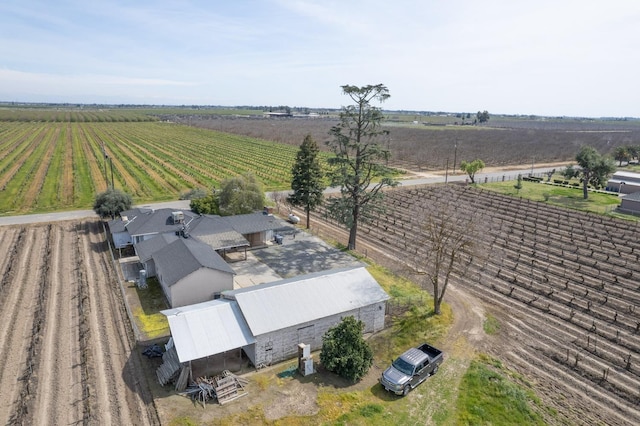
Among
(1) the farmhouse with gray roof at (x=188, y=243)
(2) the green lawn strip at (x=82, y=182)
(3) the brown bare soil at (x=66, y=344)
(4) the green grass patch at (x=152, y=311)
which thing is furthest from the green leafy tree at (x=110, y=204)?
(4) the green grass patch at (x=152, y=311)

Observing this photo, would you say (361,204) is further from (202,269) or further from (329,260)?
(202,269)

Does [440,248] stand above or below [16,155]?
above

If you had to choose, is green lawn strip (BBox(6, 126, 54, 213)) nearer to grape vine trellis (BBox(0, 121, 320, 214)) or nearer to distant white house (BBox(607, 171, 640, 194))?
grape vine trellis (BBox(0, 121, 320, 214))

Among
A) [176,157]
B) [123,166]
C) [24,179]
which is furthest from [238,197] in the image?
[176,157]

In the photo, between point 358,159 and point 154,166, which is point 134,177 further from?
point 358,159

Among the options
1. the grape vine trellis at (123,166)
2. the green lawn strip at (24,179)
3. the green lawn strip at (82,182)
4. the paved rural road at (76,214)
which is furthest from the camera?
the grape vine trellis at (123,166)

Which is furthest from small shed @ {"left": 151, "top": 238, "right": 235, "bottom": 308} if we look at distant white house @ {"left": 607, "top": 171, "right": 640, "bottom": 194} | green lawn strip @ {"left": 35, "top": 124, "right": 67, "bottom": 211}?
distant white house @ {"left": 607, "top": 171, "right": 640, "bottom": 194}

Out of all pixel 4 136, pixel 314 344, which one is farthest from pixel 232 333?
pixel 4 136

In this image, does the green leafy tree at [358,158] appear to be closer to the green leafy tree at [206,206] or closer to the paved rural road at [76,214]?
the green leafy tree at [206,206]
